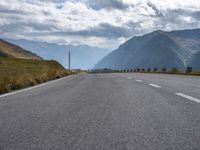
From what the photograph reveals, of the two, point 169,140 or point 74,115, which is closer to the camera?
point 169,140

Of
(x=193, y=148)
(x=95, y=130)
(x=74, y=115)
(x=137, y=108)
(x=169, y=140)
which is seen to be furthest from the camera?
(x=137, y=108)

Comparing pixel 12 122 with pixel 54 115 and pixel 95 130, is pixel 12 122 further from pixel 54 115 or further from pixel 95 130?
pixel 95 130

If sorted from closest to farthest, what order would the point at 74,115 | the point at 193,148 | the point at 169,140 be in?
the point at 193,148 → the point at 169,140 → the point at 74,115

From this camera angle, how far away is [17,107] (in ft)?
30.5

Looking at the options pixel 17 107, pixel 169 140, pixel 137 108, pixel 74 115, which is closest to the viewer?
pixel 169 140

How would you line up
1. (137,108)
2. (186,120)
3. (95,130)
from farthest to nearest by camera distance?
(137,108) → (186,120) → (95,130)

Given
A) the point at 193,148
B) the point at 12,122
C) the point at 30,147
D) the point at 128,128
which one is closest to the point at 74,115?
the point at 12,122

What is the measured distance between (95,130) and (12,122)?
171 centimetres

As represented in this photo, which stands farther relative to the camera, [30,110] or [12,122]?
[30,110]

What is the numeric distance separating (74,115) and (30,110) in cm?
139

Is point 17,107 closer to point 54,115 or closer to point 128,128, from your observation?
point 54,115

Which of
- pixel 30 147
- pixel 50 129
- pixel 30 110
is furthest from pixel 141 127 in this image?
pixel 30 110

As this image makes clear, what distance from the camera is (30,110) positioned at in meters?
8.56

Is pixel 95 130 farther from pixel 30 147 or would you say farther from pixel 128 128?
pixel 30 147
